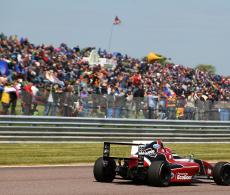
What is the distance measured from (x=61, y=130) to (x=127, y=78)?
11253 mm

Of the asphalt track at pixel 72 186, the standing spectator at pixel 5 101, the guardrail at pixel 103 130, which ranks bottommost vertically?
the asphalt track at pixel 72 186

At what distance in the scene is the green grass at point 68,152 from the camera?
15266mm

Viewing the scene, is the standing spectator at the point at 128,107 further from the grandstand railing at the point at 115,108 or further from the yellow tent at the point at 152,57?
the yellow tent at the point at 152,57

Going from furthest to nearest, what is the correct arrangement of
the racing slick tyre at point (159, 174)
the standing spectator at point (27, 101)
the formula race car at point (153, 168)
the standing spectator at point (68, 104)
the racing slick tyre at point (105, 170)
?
1. the standing spectator at point (68, 104)
2. the standing spectator at point (27, 101)
3. the racing slick tyre at point (105, 170)
4. the formula race car at point (153, 168)
5. the racing slick tyre at point (159, 174)

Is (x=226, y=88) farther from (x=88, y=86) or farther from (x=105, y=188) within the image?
(x=105, y=188)

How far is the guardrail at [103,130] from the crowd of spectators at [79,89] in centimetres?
70

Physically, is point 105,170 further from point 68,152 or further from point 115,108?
point 115,108

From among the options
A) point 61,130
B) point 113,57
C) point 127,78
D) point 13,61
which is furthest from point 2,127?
point 113,57

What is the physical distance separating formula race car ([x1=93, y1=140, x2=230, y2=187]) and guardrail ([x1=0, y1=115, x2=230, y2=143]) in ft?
27.5

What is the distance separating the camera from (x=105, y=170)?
10711 millimetres

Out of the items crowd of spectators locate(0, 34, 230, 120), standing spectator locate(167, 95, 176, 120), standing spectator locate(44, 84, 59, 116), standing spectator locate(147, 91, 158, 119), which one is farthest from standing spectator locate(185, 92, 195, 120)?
standing spectator locate(44, 84, 59, 116)

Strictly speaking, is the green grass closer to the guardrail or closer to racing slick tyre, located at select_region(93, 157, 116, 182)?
the guardrail

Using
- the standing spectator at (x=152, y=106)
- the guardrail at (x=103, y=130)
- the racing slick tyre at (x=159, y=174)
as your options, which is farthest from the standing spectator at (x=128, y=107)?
the racing slick tyre at (x=159, y=174)

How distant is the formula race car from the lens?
10180mm
